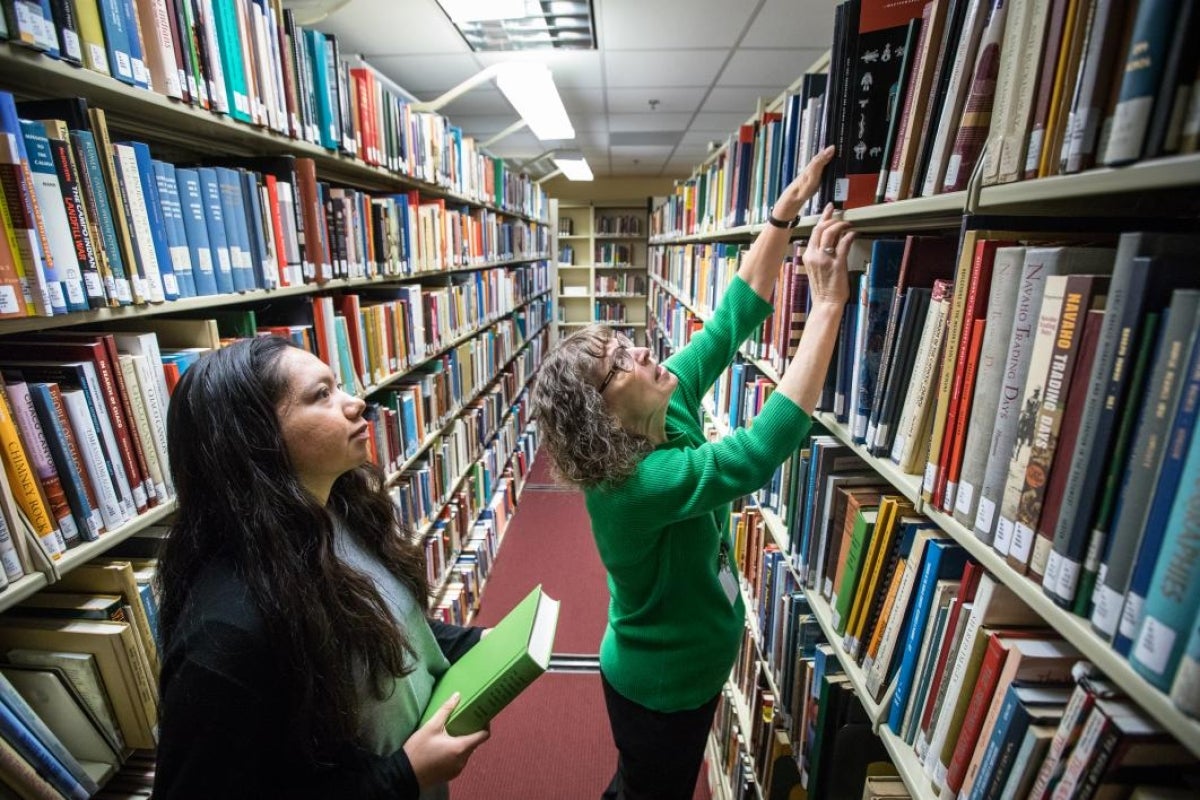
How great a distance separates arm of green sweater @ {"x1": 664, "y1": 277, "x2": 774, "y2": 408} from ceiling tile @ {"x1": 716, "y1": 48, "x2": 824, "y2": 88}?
7.49ft

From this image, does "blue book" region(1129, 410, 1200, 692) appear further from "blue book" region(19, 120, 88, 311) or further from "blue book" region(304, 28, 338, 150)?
"blue book" region(304, 28, 338, 150)

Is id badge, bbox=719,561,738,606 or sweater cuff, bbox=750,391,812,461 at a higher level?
sweater cuff, bbox=750,391,812,461

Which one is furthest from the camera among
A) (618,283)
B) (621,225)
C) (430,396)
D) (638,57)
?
(618,283)

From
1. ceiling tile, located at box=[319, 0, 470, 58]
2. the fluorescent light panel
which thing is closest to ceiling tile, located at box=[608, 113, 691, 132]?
the fluorescent light panel

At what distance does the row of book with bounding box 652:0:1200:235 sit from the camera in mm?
458

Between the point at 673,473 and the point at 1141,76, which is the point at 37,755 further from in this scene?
the point at 1141,76

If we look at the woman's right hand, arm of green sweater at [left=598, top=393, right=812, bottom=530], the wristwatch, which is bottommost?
the woman's right hand

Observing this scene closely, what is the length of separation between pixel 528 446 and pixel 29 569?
14.0 ft

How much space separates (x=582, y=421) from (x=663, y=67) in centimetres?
296

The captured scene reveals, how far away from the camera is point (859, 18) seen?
937 millimetres

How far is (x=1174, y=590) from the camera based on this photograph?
1.40ft

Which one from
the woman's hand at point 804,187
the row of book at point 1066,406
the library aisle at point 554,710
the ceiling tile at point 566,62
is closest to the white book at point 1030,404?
the row of book at point 1066,406

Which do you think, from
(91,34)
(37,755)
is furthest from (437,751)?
(91,34)

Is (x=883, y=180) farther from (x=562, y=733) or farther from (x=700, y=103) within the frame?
(x=700, y=103)
